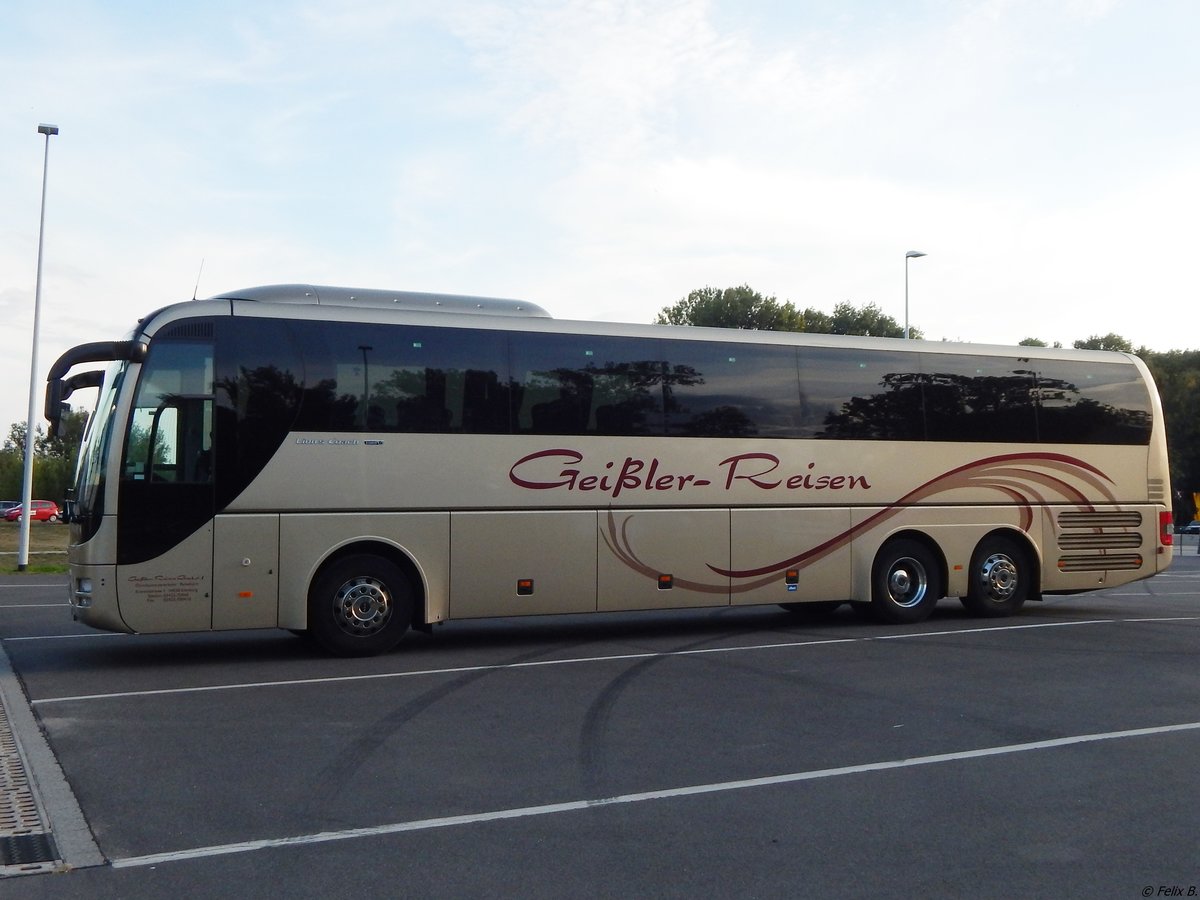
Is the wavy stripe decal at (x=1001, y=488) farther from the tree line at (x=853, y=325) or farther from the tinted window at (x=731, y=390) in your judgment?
the tree line at (x=853, y=325)

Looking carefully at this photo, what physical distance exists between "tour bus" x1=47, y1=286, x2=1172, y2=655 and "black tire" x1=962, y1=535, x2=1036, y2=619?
0.04 m

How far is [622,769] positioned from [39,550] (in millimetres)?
36407

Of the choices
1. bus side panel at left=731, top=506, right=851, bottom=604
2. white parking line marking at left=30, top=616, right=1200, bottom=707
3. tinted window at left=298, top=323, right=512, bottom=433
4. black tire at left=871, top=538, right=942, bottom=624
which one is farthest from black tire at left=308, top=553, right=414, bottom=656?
black tire at left=871, top=538, right=942, bottom=624

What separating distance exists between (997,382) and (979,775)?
9.75 meters

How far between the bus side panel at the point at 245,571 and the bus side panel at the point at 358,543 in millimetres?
97

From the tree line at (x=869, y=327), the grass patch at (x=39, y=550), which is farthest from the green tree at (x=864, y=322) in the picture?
the grass patch at (x=39, y=550)

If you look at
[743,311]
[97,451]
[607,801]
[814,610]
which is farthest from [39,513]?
[607,801]

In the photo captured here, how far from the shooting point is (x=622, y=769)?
7.12m

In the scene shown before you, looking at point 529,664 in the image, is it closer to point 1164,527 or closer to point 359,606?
point 359,606

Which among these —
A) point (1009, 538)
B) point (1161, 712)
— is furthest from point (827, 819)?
point (1009, 538)

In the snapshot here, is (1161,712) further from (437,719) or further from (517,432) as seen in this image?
(517,432)

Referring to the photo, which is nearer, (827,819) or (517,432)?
(827,819)

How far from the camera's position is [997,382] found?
51.7 feet

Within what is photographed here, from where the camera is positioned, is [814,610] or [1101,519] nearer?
[1101,519]
